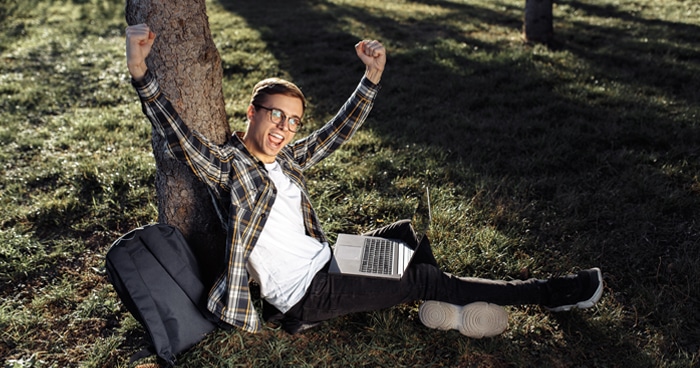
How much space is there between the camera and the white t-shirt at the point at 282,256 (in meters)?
2.74

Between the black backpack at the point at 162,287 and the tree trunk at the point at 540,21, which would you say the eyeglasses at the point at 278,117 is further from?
the tree trunk at the point at 540,21

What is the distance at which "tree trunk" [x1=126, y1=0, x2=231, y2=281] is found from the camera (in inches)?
108

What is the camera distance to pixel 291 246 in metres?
2.83

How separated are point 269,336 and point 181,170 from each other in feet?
3.55

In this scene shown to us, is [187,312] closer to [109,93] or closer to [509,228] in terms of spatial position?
[509,228]

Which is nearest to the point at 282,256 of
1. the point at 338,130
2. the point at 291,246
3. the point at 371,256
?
the point at 291,246

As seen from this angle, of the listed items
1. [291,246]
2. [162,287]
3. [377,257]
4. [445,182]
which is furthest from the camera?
[445,182]

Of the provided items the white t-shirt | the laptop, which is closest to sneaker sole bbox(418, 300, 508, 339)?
the laptop

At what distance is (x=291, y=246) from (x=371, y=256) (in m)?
0.54

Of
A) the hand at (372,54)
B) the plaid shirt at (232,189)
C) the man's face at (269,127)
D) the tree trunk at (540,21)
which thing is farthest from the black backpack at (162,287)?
the tree trunk at (540,21)

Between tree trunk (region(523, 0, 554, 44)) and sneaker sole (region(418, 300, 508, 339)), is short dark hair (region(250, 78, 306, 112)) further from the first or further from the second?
tree trunk (region(523, 0, 554, 44))

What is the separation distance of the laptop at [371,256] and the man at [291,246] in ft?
0.17

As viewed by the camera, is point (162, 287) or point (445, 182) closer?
point (162, 287)

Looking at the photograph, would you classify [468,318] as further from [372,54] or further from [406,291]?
[372,54]
